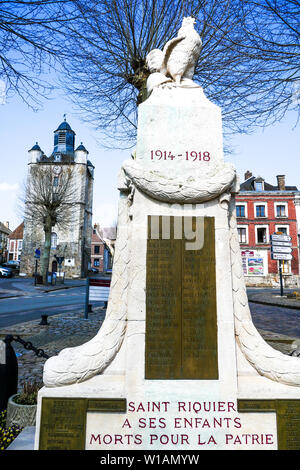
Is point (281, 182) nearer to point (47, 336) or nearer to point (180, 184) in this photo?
point (47, 336)

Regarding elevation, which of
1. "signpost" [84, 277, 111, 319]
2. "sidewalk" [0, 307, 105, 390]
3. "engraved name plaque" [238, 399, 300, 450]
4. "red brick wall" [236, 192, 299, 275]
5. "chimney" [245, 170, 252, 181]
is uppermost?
"chimney" [245, 170, 252, 181]

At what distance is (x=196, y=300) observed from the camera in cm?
294

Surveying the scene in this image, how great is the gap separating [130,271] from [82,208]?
45163 mm

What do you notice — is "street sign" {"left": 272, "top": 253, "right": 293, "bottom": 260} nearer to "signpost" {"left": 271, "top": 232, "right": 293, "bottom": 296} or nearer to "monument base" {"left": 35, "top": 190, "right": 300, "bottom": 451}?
"signpost" {"left": 271, "top": 232, "right": 293, "bottom": 296}

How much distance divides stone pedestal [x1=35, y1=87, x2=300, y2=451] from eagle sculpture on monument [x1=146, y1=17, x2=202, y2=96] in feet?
2.13

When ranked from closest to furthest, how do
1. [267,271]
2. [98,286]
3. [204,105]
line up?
[204,105]
[98,286]
[267,271]

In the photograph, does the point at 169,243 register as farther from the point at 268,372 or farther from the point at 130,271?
the point at 268,372

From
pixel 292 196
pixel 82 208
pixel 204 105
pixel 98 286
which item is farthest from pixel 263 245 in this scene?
pixel 204 105

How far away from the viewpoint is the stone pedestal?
2.60 m

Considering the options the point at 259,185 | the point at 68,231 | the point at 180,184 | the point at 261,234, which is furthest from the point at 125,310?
the point at 68,231

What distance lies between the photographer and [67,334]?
8.13 meters

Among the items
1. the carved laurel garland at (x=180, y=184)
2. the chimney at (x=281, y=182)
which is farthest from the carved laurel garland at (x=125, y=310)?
the chimney at (x=281, y=182)

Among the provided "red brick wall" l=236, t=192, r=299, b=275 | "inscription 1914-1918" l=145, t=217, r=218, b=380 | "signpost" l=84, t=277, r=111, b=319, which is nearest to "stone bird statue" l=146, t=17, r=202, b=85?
"inscription 1914-1918" l=145, t=217, r=218, b=380

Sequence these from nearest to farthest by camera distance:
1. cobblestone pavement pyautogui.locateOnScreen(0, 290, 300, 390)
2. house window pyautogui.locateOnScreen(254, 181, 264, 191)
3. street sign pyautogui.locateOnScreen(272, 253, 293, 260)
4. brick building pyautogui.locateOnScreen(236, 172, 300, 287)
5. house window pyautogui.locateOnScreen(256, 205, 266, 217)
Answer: cobblestone pavement pyautogui.locateOnScreen(0, 290, 300, 390) → street sign pyautogui.locateOnScreen(272, 253, 293, 260) → brick building pyautogui.locateOnScreen(236, 172, 300, 287) → house window pyautogui.locateOnScreen(256, 205, 266, 217) → house window pyautogui.locateOnScreen(254, 181, 264, 191)
